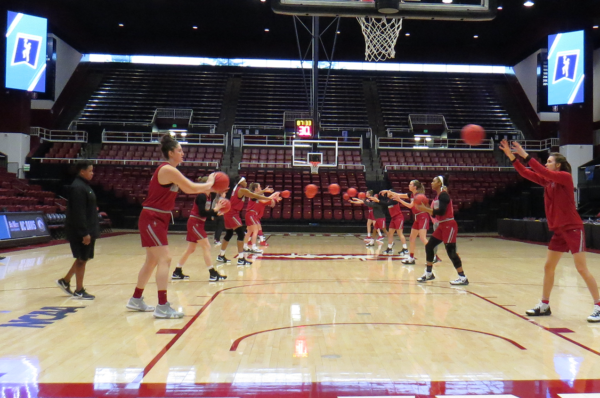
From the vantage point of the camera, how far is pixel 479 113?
31.6 metres

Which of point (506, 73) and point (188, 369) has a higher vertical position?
point (506, 73)

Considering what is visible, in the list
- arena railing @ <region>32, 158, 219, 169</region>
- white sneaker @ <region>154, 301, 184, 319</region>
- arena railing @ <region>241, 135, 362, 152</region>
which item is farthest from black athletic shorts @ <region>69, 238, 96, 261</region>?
arena railing @ <region>241, 135, 362, 152</region>

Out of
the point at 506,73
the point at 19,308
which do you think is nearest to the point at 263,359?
the point at 19,308

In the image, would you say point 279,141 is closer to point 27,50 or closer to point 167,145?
point 27,50

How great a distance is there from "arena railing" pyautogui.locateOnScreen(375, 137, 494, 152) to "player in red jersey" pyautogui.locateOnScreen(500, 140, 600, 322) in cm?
2192

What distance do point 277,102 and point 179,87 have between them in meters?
6.48

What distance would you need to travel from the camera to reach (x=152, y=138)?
28406 mm

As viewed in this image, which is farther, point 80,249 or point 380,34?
point 380,34

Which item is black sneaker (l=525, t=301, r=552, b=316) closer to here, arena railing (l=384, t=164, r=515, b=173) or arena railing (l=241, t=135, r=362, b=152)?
arena railing (l=384, t=164, r=515, b=173)

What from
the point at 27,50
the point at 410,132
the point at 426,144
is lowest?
the point at 426,144

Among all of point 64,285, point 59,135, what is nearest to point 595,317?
point 64,285

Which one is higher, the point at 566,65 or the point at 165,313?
the point at 566,65

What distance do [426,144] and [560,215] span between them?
76.0ft

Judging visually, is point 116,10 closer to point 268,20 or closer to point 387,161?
point 268,20
